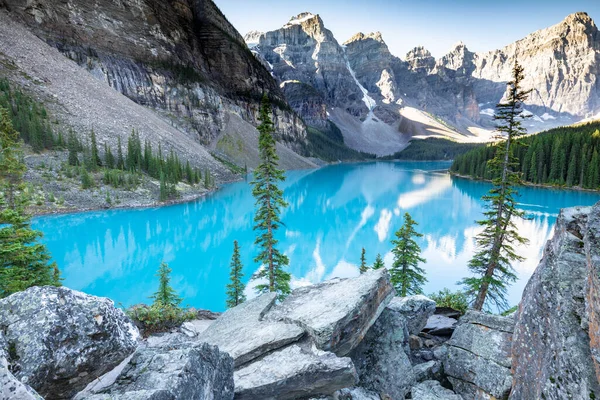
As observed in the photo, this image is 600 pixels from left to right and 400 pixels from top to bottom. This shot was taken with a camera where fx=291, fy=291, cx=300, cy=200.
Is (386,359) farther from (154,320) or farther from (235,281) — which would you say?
(235,281)

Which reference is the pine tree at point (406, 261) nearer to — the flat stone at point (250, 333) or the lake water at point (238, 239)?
the lake water at point (238, 239)

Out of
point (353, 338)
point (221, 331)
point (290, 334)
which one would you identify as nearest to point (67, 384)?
point (290, 334)

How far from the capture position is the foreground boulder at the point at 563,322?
3.96 metres

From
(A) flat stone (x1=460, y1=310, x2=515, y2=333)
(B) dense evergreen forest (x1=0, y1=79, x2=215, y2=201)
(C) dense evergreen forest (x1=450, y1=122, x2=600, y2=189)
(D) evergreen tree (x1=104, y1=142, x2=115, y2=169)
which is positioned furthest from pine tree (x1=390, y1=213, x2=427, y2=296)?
(C) dense evergreen forest (x1=450, y1=122, x2=600, y2=189)

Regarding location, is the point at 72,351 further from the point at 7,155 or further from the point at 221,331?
the point at 7,155

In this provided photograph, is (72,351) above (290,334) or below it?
above

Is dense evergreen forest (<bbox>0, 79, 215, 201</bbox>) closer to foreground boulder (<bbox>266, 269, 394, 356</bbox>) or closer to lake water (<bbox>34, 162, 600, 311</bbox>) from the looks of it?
lake water (<bbox>34, 162, 600, 311</bbox>)

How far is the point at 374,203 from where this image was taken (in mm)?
65938

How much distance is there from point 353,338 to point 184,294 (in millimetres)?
21389

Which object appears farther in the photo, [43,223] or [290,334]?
[43,223]

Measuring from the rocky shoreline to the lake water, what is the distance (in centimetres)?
1757

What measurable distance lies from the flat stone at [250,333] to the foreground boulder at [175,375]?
134 centimetres

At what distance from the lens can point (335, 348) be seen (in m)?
6.43

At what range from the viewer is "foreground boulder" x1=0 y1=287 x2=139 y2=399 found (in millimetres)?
3586
